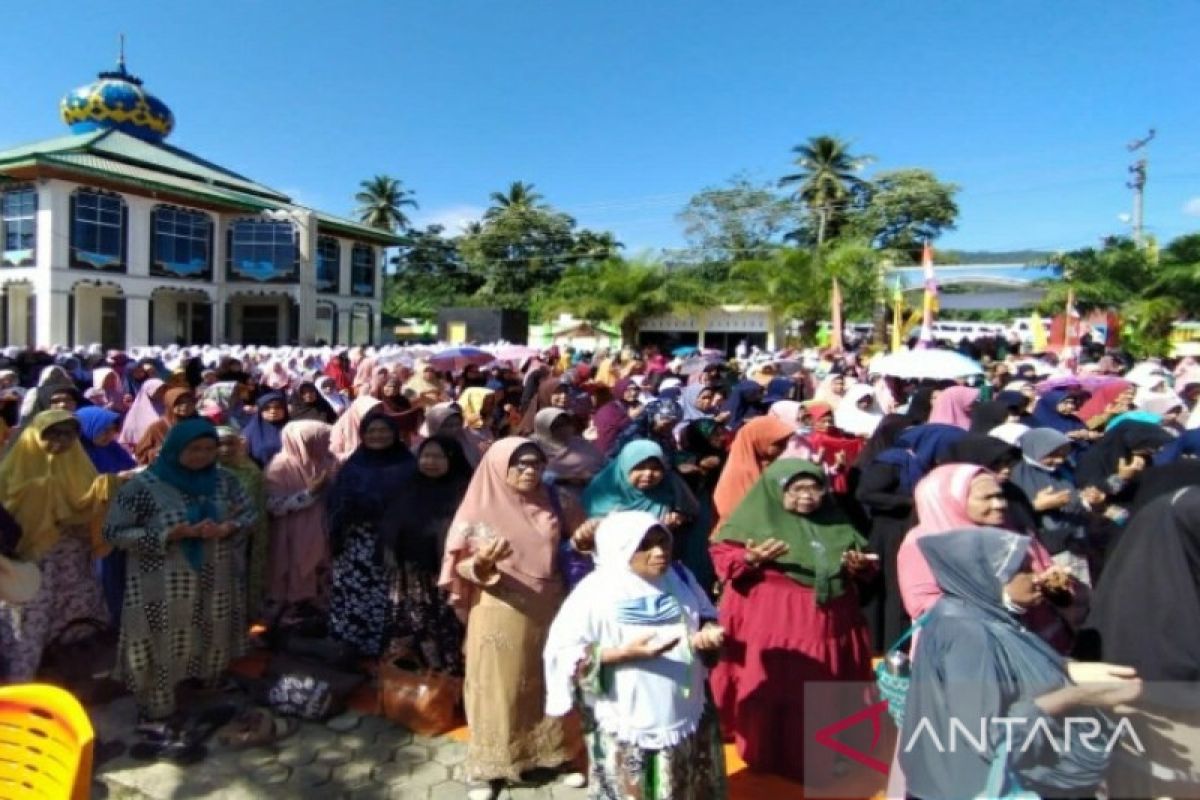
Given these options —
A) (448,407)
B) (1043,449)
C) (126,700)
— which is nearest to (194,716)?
(126,700)

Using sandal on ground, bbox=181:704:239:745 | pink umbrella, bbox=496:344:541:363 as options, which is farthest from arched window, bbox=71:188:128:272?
sandal on ground, bbox=181:704:239:745

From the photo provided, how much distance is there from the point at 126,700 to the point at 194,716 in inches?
22.1

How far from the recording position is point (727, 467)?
423cm

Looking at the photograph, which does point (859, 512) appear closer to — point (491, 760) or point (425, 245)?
point (491, 760)

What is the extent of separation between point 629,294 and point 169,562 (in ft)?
78.9

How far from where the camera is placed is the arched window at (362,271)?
1143 inches

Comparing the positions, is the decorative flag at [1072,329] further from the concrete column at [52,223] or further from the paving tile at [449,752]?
the concrete column at [52,223]

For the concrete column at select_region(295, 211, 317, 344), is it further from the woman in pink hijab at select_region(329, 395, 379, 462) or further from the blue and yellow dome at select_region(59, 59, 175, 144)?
the woman in pink hijab at select_region(329, 395, 379, 462)

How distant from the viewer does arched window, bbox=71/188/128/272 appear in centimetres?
2073

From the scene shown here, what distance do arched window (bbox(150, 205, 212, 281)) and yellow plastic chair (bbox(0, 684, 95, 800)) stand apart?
24.0 meters

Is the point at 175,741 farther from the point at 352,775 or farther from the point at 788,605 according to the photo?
the point at 788,605

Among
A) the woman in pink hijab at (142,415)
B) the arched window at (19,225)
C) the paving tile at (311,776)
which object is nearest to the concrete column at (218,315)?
the arched window at (19,225)

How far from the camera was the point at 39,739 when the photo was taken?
1946 millimetres

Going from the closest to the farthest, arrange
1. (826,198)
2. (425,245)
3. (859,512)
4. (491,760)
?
(491,760), (859,512), (826,198), (425,245)
